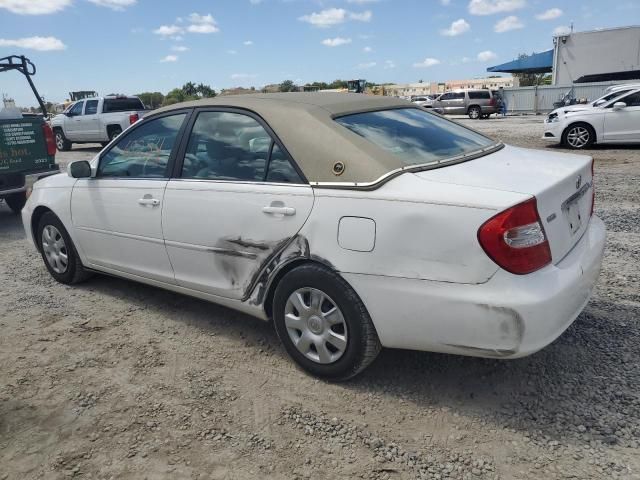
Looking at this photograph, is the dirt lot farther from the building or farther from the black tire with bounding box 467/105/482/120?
the building

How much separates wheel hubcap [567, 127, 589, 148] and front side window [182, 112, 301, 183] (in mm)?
11996

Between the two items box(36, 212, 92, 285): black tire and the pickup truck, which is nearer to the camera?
box(36, 212, 92, 285): black tire

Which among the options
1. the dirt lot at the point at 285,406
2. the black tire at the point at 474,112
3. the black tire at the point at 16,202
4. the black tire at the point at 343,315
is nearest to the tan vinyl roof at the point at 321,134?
the black tire at the point at 343,315

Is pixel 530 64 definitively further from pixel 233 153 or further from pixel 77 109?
pixel 233 153

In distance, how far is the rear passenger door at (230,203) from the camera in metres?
3.11

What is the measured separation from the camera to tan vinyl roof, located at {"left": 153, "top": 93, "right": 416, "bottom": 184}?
9.35 ft

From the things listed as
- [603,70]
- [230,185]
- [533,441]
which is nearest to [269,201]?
[230,185]

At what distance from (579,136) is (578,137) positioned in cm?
3

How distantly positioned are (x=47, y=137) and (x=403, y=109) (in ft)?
20.5

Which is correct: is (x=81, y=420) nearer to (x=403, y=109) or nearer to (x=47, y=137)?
(x=403, y=109)

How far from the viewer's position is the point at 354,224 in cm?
278

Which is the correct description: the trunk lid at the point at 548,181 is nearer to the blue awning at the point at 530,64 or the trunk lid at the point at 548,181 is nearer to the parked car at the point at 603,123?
the parked car at the point at 603,123

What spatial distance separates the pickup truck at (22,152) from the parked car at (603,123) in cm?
1152

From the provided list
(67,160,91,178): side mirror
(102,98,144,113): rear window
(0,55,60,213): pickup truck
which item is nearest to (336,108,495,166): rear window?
(67,160,91,178): side mirror
